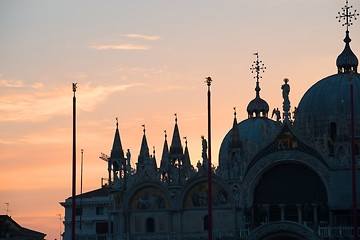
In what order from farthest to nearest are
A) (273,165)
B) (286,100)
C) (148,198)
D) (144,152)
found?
(144,152), (148,198), (273,165), (286,100)

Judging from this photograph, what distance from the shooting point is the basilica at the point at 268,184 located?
69.9 metres

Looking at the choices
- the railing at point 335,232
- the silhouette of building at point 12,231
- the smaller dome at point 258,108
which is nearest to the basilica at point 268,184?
the railing at point 335,232

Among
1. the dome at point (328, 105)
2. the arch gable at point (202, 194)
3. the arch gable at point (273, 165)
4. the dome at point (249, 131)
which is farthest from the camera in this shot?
the dome at point (249, 131)

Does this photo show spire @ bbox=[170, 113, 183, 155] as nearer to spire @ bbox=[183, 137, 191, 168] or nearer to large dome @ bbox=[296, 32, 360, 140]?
spire @ bbox=[183, 137, 191, 168]

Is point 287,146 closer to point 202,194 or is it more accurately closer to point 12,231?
point 202,194

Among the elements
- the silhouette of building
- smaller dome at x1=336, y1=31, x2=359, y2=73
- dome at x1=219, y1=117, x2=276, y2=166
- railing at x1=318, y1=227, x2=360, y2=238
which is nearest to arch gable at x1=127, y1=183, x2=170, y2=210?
the silhouette of building

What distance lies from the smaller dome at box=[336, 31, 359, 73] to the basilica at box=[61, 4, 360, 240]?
0.28ft

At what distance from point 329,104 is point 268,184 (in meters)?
10.8

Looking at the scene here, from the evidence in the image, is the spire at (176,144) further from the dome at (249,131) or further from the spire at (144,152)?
the dome at (249,131)

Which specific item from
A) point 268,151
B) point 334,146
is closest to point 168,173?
point 268,151

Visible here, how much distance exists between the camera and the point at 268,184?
242 ft

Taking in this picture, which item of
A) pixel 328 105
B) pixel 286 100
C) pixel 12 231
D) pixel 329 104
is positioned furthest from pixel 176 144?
pixel 12 231

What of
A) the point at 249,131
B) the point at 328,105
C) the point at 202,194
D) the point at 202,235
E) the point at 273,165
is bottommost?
the point at 202,235

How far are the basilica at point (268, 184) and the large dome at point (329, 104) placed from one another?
3.2 inches
